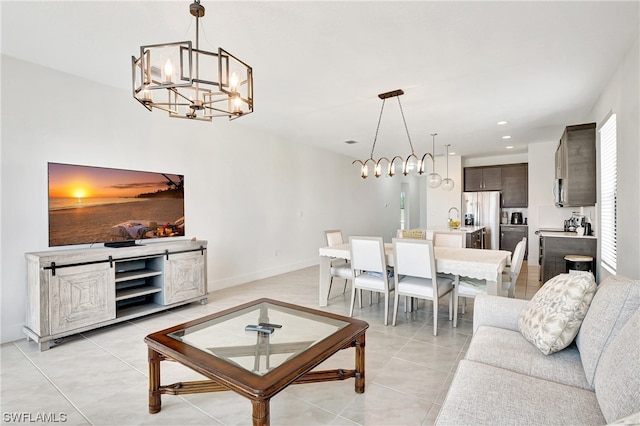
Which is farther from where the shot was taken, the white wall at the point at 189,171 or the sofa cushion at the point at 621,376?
the white wall at the point at 189,171

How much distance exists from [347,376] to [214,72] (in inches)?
120

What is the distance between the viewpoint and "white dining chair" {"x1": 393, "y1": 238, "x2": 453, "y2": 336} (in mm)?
3123

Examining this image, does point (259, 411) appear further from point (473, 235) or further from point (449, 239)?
point (473, 235)

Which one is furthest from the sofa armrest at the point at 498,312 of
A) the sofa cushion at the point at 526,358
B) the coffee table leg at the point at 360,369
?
the coffee table leg at the point at 360,369

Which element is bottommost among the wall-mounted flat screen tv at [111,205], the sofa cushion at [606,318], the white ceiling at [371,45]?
the sofa cushion at [606,318]

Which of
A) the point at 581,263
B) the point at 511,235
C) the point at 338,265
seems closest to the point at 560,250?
the point at 581,263

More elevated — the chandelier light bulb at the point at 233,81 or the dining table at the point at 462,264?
the chandelier light bulb at the point at 233,81

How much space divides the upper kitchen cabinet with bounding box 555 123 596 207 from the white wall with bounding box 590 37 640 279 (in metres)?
0.88

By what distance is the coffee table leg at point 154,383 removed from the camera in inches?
74.7

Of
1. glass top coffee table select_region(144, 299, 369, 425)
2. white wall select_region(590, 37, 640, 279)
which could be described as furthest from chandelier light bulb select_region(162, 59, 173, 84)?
white wall select_region(590, 37, 640, 279)

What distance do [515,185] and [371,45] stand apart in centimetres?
661

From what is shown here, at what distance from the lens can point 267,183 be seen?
575 cm

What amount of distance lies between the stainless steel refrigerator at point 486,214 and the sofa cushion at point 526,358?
652 centimetres

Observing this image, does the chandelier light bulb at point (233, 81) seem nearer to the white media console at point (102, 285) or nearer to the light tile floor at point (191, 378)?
the light tile floor at point (191, 378)
